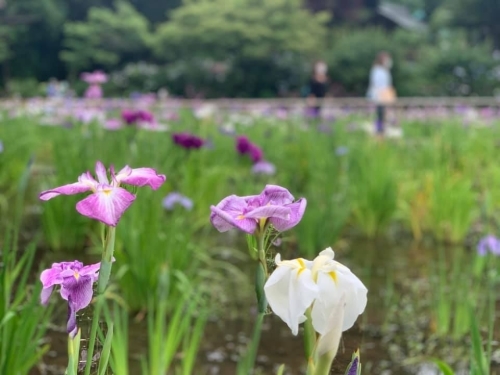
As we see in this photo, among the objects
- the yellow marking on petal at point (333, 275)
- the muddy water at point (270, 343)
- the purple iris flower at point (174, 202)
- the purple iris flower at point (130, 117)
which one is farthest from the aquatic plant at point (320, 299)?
the purple iris flower at point (130, 117)

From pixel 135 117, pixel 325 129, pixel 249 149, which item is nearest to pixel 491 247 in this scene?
pixel 249 149

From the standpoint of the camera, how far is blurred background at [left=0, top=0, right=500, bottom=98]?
19.6 m

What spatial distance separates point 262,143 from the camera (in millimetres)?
4422

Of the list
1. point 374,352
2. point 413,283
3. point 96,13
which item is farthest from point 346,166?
point 96,13

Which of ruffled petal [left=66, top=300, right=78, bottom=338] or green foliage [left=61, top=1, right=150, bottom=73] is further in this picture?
green foliage [left=61, top=1, right=150, bottom=73]

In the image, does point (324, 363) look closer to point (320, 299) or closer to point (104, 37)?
point (320, 299)

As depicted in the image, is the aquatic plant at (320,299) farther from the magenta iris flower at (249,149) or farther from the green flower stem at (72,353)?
the magenta iris flower at (249,149)

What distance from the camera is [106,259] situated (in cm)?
61

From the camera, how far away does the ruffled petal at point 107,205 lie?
0.58 metres

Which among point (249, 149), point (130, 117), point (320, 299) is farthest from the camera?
point (249, 149)

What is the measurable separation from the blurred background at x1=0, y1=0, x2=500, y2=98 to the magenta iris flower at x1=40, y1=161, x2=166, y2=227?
59.0 ft

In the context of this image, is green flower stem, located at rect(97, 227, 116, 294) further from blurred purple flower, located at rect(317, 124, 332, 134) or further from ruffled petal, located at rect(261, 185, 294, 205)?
blurred purple flower, located at rect(317, 124, 332, 134)

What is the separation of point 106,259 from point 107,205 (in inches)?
2.2

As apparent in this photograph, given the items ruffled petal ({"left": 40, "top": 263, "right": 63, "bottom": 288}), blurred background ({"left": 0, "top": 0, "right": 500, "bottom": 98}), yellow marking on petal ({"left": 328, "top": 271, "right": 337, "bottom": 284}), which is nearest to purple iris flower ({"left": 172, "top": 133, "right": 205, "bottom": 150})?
ruffled petal ({"left": 40, "top": 263, "right": 63, "bottom": 288})
